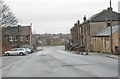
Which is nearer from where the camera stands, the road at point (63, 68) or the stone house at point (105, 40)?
the road at point (63, 68)

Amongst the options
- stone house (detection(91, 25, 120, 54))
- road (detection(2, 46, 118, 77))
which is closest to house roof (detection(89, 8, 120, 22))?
stone house (detection(91, 25, 120, 54))

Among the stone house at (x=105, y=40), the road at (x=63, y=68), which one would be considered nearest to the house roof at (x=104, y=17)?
the stone house at (x=105, y=40)

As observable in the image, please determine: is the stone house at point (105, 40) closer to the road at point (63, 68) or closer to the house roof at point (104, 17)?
the house roof at point (104, 17)

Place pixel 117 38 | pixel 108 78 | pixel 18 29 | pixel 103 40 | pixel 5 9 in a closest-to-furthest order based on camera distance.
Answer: pixel 108 78 → pixel 117 38 → pixel 103 40 → pixel 5 9 → pixel 18 29

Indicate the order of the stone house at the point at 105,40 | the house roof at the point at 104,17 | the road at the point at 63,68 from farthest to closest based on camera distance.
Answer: the house roof at the point at 104,17 → the stone house at the point at 105,40 → the road at the point at 63,68

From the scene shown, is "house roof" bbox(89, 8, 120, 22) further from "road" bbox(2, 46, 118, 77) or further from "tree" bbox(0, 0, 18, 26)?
"road" bbox(2, 46, 118, 77)

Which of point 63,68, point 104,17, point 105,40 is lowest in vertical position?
point 63,68

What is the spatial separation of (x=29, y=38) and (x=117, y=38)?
76971 mm

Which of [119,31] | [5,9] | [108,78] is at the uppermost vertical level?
[5,9]

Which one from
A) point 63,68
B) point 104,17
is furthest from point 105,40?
point 63,68

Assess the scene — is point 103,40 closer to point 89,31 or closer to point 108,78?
point 89,31

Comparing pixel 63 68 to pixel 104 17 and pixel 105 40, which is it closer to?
pixel 105 40

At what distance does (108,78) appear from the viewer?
1639 centimetres

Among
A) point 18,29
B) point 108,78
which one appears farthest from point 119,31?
point 18,29
